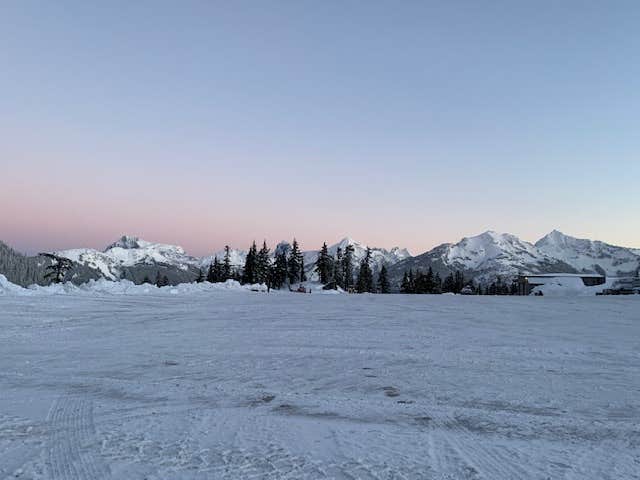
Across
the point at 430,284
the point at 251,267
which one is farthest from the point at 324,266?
the point at 430,284

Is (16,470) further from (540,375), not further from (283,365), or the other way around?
(540,375)

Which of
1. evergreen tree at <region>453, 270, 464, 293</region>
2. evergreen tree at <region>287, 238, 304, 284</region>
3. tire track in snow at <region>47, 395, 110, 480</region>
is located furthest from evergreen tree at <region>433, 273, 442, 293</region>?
tire track in snow at <region>47, 395, 110, 480</region>

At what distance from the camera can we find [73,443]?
4.22 metres

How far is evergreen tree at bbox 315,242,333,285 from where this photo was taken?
9081cm

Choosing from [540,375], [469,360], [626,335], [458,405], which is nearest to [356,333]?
[469,360]

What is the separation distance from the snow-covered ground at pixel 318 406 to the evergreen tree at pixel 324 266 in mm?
79303

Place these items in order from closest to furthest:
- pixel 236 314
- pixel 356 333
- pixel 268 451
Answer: pixel 268 451
pixel 356 333
pixel 236 314

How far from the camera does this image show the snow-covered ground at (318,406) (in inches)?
149

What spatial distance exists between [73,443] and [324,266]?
87219 millimetres

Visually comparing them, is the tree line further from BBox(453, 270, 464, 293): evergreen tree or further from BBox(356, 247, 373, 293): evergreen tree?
BBox(453, 270, 464, 293): evergreen tree

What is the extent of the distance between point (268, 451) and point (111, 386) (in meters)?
3.56

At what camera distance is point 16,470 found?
3631 millimetres

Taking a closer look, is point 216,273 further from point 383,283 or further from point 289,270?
point 383,283

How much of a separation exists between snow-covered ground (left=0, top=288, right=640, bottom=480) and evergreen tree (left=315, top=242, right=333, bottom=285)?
260 feet
